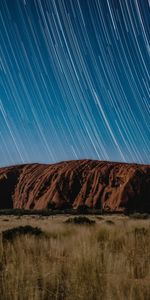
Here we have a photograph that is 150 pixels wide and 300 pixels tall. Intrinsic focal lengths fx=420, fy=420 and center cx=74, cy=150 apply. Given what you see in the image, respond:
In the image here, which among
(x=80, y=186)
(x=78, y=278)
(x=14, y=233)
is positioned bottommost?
(x=80, y=186)

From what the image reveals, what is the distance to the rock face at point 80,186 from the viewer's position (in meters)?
76.6

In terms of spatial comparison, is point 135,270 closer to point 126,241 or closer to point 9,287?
point 9,287

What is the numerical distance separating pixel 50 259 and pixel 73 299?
9.83 feet

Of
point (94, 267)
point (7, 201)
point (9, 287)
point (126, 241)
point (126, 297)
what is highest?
point (9, 287)

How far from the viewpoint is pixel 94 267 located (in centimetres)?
618

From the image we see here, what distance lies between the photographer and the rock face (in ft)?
251

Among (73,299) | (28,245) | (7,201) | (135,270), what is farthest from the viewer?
(7,201)

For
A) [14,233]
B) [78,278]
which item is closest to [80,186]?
[14,233]

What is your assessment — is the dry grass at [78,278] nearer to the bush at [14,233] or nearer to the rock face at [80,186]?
the bush at [14,233]

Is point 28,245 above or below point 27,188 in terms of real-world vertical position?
above

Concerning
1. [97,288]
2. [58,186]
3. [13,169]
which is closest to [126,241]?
[97,288]

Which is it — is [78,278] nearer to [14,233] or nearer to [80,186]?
[14,233]

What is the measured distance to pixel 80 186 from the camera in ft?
276

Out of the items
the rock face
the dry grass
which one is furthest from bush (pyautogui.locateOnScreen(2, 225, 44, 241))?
the rock face
